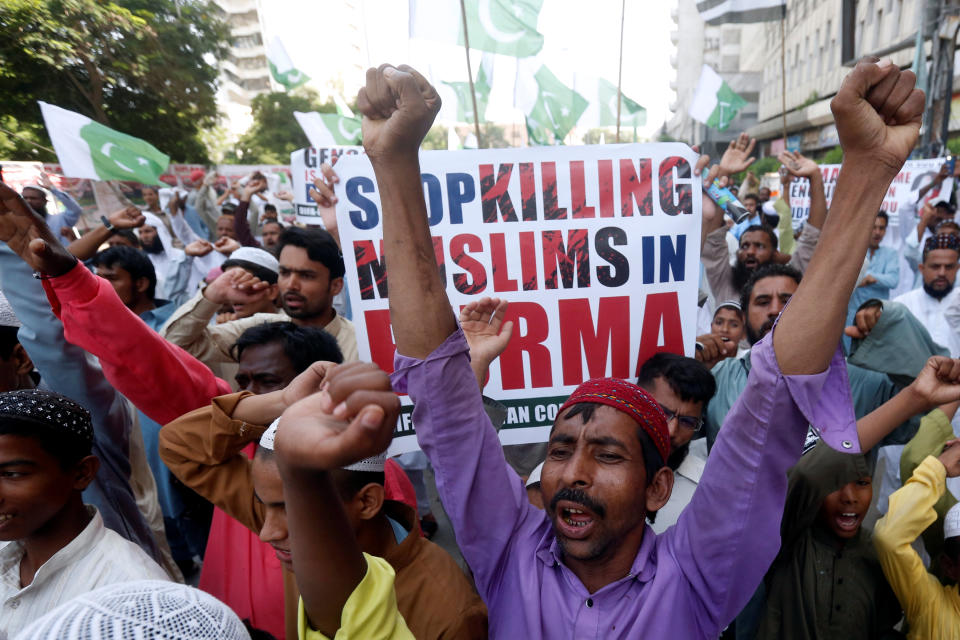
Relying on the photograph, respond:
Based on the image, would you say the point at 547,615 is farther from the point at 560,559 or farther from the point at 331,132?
the point at 331,132

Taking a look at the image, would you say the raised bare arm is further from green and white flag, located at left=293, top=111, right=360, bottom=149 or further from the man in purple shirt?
green and white flag, located at left=293, top=111, right=360, bottom=149

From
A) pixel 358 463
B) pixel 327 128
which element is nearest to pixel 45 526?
pixel 358 463

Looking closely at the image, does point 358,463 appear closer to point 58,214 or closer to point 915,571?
point 915,571

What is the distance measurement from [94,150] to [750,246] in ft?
19.8

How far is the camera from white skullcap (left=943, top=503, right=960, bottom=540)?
1.88m

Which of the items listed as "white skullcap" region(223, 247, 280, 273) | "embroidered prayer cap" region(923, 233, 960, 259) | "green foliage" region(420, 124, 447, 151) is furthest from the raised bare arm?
"green foliage" region(420, 124, 447, 151)

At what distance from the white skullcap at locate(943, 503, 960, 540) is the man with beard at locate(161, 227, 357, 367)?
2.46 metres

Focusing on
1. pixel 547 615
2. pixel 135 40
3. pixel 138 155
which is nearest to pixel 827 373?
pixel 547 615

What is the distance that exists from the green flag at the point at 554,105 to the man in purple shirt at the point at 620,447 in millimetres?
6341

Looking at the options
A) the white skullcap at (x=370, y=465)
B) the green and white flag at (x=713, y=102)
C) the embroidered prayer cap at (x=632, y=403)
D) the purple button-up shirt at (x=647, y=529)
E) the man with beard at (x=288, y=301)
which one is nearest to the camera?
the purple button-up shirt at (x=647, y=529)

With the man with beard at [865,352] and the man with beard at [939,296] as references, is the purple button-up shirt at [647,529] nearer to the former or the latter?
the man with beard at [865,352]

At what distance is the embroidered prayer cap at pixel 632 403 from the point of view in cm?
140

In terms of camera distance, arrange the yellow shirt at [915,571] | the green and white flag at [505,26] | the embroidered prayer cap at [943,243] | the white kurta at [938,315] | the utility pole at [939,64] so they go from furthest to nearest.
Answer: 1. the utility pole at [939,64]
2. the green and white flag at [505,26]
3. the embroidered prayer cap at [943,243]
4. the white kurta at [938,315]
5. the yellow shirt at [915,571]

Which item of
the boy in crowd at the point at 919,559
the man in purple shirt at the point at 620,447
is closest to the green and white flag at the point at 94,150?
the man in purple shirt at the point at 620,447
